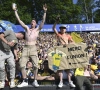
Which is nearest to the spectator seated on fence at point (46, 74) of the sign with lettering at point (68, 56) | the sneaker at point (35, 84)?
the sign with lettering at point (68, 56)

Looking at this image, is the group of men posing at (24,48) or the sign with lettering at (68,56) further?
the sign with lettering at (68,56)

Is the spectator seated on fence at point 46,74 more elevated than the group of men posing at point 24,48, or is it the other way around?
the group of men posing at point 24,48

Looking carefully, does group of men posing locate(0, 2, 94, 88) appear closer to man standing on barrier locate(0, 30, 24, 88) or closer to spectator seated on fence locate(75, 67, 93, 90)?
man standing on barrier locate(0, 30, 24, 88)

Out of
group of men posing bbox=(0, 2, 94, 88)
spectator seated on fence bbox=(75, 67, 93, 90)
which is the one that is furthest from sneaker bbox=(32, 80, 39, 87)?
spectator seated on fence bbox=(75, 67, 93, 90)

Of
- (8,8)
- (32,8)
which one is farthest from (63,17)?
(8,8)

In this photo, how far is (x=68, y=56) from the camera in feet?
26.0

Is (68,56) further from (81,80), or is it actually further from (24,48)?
(24,48)

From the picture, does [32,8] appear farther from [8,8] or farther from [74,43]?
[74,43]

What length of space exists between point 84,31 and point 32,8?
2060cm

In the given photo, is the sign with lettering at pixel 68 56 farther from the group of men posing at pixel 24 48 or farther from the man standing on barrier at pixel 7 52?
the man standing on barrier at pixel 7 52

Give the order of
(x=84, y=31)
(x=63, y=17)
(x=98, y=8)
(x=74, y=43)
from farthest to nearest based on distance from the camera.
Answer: (x=98, y=8)
(x=63, y=17)
(x=84, y=31)
(x=74, y=43)

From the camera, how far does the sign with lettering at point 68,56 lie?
25.8ft

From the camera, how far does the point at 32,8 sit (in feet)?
155

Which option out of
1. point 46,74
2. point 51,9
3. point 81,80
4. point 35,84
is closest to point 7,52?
point 35,84
